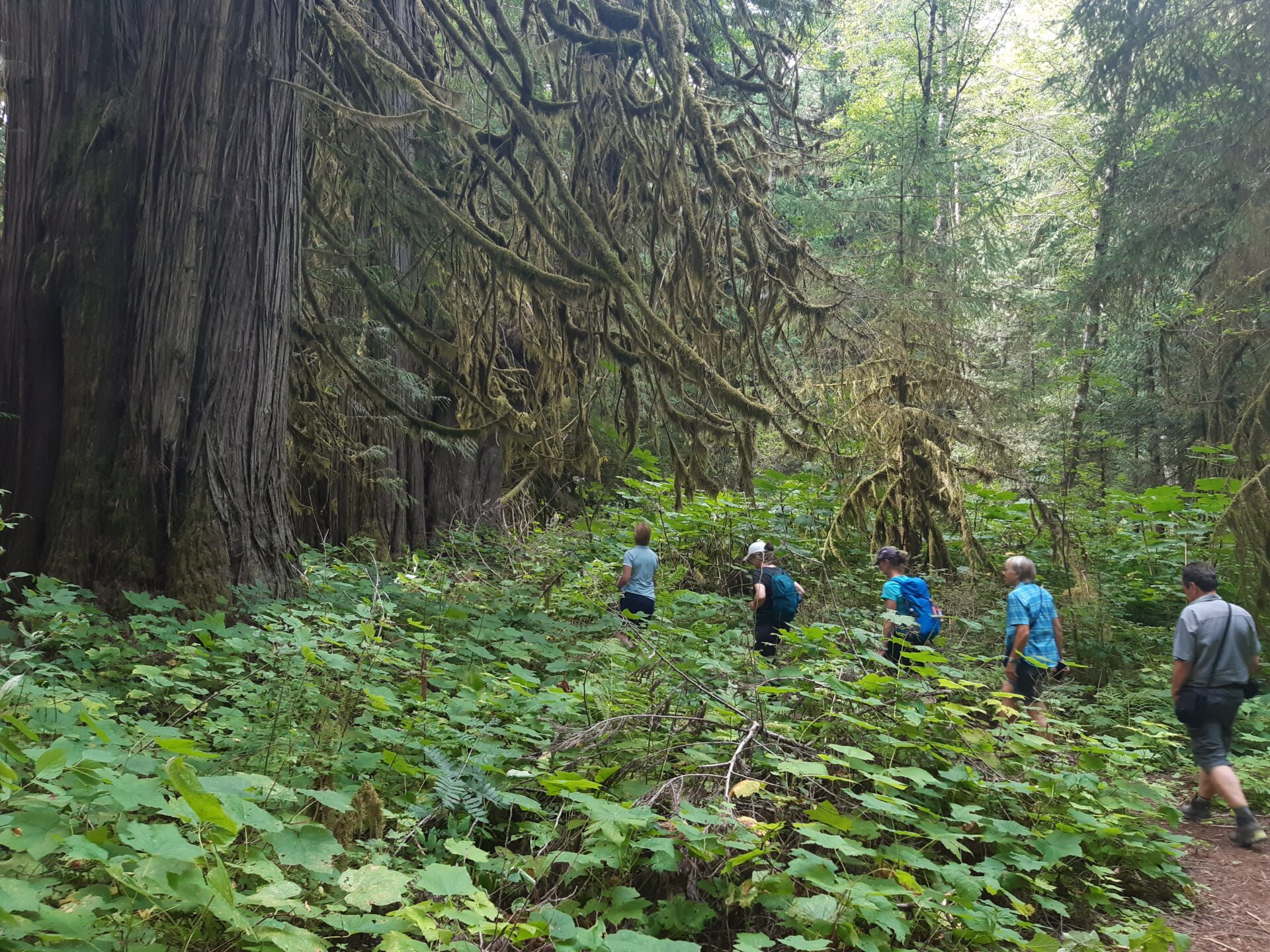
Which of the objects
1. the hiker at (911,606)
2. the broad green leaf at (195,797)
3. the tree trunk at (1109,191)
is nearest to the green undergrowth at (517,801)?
the broad green leaf at (195,797)

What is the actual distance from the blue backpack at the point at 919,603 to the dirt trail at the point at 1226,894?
6.57 ft

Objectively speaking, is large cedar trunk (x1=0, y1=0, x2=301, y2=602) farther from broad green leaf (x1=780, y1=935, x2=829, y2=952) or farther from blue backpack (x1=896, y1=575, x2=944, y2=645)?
blue backpack (x1=896, y1=575, x2=944, y2=645)

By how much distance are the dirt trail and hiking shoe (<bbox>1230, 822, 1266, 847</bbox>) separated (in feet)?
0.13

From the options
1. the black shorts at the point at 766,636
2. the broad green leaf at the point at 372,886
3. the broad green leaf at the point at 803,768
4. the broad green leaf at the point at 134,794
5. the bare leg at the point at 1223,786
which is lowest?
the bare leg at the point at 1223,786

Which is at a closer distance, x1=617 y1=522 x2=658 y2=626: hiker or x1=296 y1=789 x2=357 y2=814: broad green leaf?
x1=296 y1=789 x2=357 y2=814: broad green leaf

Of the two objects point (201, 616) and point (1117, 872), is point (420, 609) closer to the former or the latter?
point (201, 616)

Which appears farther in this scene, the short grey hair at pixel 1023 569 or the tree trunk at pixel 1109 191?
the tree trunk at pixel 1109 191

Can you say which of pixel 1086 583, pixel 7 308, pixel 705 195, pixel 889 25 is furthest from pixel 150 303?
pixel 889 25

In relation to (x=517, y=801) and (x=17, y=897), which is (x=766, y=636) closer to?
(x=517, y=801)

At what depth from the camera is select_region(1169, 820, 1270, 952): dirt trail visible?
3674 millimetres

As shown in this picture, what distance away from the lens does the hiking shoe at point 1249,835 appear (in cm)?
479

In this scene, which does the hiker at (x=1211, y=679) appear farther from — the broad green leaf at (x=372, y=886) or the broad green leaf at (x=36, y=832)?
the broad green leaf at (x=36, y=832)

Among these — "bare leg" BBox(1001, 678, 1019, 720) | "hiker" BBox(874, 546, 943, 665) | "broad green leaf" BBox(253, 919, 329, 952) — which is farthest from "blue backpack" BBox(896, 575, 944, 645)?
"broad green leaf" BBox(253, 919, 329, 952)

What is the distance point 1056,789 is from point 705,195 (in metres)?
4.76
